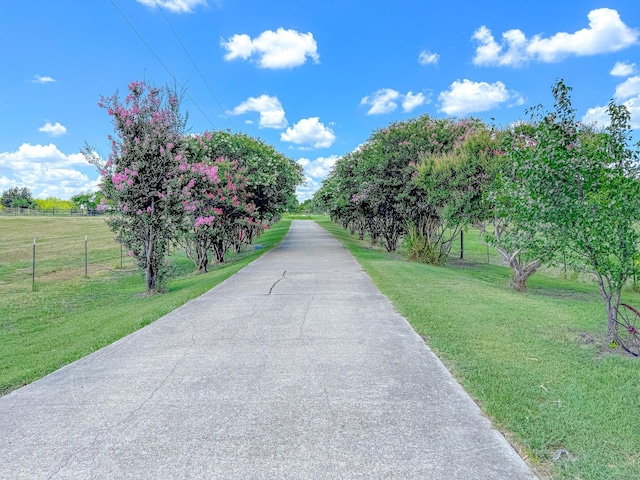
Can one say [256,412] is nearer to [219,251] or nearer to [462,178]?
[462,178]

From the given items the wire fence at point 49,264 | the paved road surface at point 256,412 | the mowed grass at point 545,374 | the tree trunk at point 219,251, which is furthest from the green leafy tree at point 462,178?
the wire fence at point 49,264

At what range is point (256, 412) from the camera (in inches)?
139

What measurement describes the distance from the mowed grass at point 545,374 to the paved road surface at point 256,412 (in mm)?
236

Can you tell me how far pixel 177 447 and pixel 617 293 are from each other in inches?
215

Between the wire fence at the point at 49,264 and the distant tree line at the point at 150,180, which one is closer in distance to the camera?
the distant tree line at the point at 150,180

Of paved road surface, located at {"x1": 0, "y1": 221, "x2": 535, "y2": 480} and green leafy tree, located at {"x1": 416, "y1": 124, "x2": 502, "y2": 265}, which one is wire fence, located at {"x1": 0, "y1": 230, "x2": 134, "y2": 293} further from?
paved road surface, located at {"x1": 0, "y1": 221, "x2": 535, "y2": 480}

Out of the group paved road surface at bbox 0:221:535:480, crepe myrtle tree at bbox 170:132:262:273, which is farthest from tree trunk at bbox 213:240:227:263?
paved road surface at bbox 0:221:535:480

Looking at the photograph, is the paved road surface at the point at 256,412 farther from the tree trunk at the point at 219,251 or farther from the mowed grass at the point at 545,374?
the tree trunk at the point at 219,251

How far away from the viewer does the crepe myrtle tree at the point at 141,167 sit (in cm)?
1085

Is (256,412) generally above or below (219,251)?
above

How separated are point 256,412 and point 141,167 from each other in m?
8.87

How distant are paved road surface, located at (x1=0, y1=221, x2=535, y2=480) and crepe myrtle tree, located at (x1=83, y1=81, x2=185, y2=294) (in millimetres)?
5650

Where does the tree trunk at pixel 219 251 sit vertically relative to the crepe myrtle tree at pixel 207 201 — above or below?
below

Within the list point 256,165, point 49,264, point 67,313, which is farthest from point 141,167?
point 49,264
